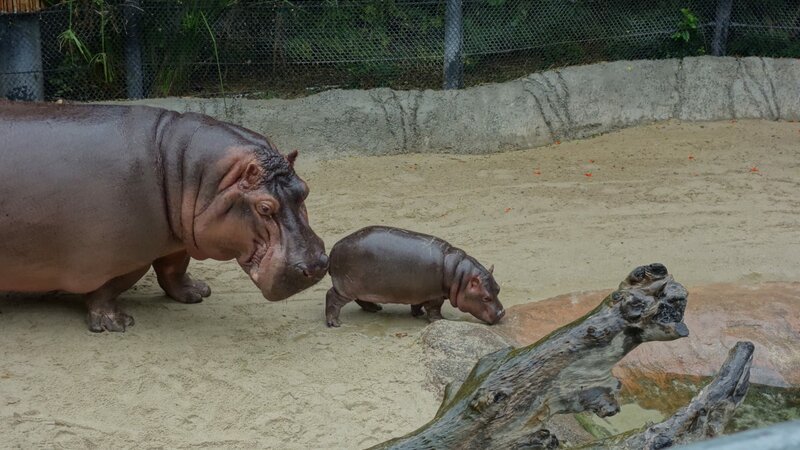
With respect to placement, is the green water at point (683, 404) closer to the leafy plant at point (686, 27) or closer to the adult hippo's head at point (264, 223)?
the adult hippo's head at point (264, 223)

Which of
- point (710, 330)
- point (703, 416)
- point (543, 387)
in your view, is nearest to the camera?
point (703, 416)

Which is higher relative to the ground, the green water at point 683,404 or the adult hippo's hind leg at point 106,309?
the adult hippo's hind leg at point 106,309

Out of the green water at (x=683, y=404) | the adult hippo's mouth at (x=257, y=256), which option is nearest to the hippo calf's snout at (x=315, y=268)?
the adult hippo's mouth at (x=257, y=256)

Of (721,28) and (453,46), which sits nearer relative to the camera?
(453,46)

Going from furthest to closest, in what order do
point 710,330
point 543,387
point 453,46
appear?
point 453,46, point 710,330, point 543,387

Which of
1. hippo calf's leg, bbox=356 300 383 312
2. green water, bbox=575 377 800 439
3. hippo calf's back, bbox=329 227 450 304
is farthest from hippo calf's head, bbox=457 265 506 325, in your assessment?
green water, bbox=575 377 800 439

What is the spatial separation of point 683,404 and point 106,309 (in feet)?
9.53

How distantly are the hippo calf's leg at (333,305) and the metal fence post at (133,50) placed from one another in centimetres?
378

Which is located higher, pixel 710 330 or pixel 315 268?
pixel 315 268

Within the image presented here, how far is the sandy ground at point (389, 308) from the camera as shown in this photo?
439cm

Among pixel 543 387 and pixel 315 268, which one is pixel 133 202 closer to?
pixel 315 268

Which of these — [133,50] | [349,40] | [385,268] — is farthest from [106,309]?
[349,40]

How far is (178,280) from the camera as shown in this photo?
5.59 meters

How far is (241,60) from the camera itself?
8.90m
